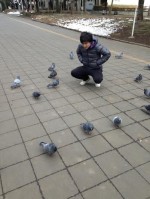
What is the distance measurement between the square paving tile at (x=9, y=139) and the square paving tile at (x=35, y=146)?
7.7 inches

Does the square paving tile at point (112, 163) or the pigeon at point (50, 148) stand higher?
the pigeon at point (50, 148)

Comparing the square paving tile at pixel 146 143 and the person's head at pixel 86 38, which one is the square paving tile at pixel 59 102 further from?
the square paving tile at pixel 146 143

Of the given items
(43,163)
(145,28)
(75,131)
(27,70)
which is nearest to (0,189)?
(43,163)

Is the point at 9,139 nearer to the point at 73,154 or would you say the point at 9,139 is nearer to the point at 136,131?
the point at 73,154

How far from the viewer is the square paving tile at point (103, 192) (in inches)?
101

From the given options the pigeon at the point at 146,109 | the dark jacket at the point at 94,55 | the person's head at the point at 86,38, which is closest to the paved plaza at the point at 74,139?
the pigeon at the point at 146,109

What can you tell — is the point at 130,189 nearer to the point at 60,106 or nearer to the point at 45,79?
the point at 60,106

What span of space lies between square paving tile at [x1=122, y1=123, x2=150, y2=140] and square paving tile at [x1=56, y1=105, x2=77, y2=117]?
3.52 ft

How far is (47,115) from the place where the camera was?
4.26 m

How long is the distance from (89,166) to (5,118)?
1961 millimetres

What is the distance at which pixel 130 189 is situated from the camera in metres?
2.65

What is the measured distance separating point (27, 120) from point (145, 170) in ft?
7.10

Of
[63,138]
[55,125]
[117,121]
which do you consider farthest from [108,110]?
[63,138]

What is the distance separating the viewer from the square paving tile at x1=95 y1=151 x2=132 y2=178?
9.52 ft
